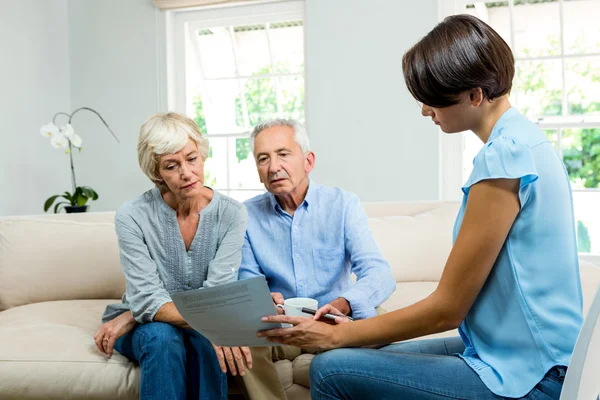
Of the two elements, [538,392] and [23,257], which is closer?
[538,392]

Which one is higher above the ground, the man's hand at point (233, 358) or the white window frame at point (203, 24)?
the white window frame at point (203, 24)

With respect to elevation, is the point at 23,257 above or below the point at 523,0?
below

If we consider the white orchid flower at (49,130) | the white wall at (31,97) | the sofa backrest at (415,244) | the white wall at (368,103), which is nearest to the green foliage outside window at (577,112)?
the white wall at (368,103)

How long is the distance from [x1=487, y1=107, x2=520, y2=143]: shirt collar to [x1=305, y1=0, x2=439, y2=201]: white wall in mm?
2767

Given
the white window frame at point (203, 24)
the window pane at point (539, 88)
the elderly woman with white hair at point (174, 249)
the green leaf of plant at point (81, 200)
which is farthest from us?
the white window frame at point (203, 24)

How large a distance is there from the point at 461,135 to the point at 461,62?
2.99m

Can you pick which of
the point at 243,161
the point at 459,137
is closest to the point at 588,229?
the point at 459,137

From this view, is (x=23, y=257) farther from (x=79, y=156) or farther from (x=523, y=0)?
(x=523, y=0)

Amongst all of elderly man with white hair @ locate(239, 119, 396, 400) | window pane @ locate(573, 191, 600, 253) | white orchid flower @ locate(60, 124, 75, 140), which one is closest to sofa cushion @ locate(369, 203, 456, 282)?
elderly man with white hair @ locate(239, 119, 396, 400)

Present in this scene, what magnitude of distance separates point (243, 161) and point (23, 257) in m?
2.22

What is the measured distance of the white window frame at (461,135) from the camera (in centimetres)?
380

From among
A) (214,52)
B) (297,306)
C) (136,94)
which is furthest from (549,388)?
(136,94)

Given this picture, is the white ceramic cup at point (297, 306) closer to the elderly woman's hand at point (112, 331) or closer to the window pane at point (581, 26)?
the elderly woman's hand at point (112, 331)

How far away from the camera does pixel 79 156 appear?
4824 mm
